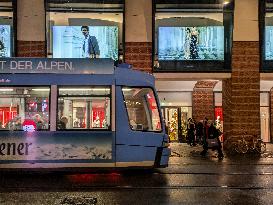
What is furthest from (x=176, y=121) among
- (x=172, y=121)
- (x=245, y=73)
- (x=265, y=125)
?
(x=245, y=73)

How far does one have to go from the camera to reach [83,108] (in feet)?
44.7

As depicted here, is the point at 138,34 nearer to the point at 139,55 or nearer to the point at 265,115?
the point at 139,55

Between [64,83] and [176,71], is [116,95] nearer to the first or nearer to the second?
[64,83]

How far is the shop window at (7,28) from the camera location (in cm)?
2258

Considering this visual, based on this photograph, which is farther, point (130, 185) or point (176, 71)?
point (176, 71)

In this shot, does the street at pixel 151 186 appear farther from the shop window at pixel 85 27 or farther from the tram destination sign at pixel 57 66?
the shop window at pixel 85 27

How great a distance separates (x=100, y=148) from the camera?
13664 millimetres

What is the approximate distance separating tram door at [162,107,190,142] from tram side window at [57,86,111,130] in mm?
15266

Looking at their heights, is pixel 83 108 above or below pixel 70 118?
above

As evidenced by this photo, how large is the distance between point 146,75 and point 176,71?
8995mm

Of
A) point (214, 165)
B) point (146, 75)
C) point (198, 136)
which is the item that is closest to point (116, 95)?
point (146, 75)

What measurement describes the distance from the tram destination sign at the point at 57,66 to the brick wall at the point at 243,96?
10673 mm

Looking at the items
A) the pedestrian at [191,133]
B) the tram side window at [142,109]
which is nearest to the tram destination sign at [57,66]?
the tram side window at [142,109]

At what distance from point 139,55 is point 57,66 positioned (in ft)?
30.6
